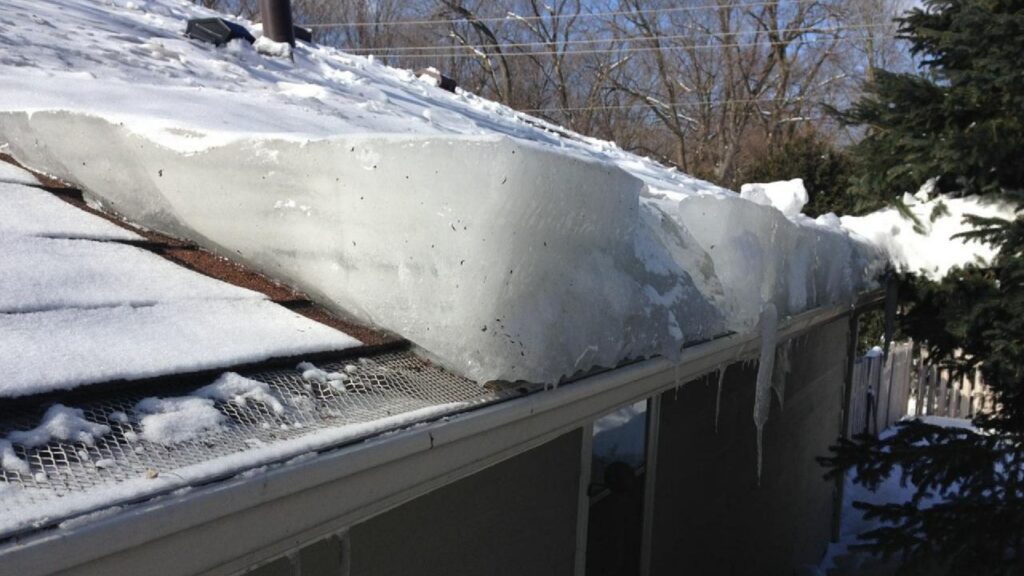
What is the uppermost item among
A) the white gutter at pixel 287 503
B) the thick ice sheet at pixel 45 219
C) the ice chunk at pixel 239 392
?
the thick ice sheet at pixel 45 219

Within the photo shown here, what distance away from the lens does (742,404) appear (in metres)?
5.40

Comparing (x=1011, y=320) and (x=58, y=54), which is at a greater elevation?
(x=58, y=54)

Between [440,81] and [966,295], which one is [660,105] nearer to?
[440,81]

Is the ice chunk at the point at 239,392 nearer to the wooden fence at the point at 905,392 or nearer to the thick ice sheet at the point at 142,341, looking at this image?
the thick ice sheet at the point at 142,341

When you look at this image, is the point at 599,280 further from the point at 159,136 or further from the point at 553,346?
the point at 159,136

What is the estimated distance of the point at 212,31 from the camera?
4.64 meters

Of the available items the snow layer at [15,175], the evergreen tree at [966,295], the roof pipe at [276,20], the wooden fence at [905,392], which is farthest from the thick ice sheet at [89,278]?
the wooden fence at [905,392]

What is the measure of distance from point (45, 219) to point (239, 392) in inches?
37.4

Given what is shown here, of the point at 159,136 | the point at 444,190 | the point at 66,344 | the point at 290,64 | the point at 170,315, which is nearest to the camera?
the point at 66,344

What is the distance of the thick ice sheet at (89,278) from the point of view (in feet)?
5.00

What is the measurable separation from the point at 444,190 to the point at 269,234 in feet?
1.92

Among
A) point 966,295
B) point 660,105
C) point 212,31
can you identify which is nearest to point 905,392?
point 966,295

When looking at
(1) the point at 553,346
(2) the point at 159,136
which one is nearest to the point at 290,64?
(2) the point at 159,136

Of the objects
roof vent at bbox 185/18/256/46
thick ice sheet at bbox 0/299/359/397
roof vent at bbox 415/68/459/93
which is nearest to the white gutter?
thick ice sheet at bbox 0/299/359/397
